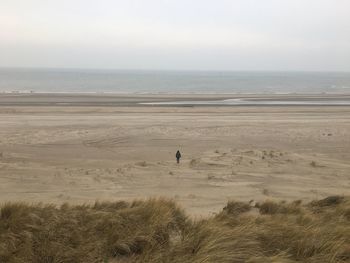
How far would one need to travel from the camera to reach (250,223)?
611 centimetres

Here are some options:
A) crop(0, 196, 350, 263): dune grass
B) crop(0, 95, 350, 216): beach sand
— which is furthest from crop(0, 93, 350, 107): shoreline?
crop(0, 196, 350, 263): dune grass

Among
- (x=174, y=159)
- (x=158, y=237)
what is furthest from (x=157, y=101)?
(x=158, y=237)

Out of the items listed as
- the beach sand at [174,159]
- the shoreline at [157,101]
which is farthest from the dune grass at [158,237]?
the shoreline at [157,101]

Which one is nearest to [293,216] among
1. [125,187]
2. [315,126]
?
[125,187]

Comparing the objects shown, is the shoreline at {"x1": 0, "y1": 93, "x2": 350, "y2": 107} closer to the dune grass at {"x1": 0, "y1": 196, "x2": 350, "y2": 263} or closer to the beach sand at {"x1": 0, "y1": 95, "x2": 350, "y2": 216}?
the beach sand at {"x1": 0, "y1": 95, "x2": 350, "y2": 216}

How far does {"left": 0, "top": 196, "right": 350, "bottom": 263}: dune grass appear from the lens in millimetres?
4781

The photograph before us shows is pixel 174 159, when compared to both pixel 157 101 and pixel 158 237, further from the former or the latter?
pixel 157 101

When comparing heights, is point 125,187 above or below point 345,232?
below

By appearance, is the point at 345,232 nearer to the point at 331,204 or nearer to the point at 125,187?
the point at 331,204

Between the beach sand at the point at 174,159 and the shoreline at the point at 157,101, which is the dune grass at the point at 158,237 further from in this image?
the shoreline at the point at 157,101

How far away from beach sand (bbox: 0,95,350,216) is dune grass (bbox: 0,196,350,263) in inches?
95.3

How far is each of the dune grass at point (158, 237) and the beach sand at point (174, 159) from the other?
242cm

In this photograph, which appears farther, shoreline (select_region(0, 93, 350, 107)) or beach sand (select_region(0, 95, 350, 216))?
shoreline (select_region(0, 93, 350, 107))

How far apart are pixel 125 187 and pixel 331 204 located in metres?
5.65
